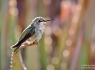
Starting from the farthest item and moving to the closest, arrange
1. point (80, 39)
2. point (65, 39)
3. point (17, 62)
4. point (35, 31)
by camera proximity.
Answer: point (65, 39)
point (80, 39)
point (35, 31)
point (17, 62)

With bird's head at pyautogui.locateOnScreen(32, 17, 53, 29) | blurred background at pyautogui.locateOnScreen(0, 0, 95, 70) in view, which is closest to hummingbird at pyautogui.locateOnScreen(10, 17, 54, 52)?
bird's head at pyautogui.locateOnScreen(32, 17, 53, 29)

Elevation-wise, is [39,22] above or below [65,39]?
above

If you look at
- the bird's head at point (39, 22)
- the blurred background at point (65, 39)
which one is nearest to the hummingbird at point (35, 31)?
the bird's head at point (39, 22)

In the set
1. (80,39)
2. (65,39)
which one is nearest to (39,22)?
(80,39)

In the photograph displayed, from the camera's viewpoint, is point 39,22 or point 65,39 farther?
point 65,39

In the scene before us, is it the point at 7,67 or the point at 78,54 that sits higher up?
the point at 78,54

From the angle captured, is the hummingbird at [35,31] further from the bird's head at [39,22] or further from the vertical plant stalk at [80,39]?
the vertical plant stalk at [80,39]

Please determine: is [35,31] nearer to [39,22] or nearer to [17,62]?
[39,22]

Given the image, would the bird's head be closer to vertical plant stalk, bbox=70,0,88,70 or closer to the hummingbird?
the hummingbird

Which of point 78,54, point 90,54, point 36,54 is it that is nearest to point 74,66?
point 78,54

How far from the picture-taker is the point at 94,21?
1874 mm

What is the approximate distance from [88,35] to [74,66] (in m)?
0.26

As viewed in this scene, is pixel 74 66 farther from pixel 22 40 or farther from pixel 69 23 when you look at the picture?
pixel 22 40

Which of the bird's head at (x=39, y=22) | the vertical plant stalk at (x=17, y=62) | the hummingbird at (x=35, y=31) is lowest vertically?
the vertical plant stalk at (x=17, y=62)
